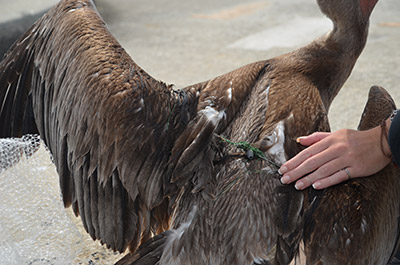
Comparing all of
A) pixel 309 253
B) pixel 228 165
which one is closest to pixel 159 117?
pixel 228 165

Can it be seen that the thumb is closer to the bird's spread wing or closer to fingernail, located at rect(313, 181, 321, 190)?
fingernail, located at rect(313, 181, 321, 190)

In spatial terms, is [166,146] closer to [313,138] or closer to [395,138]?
[313,138]

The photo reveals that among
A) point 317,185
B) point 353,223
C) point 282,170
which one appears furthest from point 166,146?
point 353,223

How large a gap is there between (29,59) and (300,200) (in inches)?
54.7

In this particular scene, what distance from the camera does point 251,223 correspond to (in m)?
2.05

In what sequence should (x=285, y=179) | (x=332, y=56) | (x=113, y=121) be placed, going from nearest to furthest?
1. (x=285, y=179)
2. (x=113, y=121)
3. (x=332, y=56)

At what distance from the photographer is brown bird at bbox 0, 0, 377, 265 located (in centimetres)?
208

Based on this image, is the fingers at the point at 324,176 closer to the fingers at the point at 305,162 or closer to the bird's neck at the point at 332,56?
the fingers at the point at 305,162

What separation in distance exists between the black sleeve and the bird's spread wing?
63cm

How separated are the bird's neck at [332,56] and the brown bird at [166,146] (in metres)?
0.14

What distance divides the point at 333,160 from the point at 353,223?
232mm

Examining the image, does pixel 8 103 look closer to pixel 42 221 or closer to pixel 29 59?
pixel 29 59

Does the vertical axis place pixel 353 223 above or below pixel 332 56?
below

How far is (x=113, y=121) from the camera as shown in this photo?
84.7 inches
